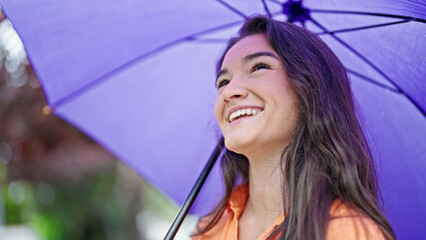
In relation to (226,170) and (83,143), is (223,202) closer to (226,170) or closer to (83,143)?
(226,170)

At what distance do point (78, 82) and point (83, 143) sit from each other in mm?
3586

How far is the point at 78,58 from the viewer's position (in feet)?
8.84

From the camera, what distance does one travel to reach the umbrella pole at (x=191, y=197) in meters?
2.45

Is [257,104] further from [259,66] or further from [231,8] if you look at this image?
[231,8]

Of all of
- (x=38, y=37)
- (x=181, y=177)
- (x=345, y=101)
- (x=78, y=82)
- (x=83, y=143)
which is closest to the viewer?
(x=345, y=101)

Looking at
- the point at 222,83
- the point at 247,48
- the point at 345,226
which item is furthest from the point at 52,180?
the point at 345,226

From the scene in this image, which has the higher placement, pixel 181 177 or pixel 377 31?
pixel 377 31

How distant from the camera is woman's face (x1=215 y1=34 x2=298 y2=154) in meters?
2.12

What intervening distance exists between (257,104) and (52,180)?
6.14 meters

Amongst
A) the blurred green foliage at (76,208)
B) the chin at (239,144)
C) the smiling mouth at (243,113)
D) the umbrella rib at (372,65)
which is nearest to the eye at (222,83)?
the smiling mouth at (243,113)

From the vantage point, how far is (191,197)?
256cm

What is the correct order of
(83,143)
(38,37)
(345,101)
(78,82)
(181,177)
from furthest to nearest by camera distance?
(83,143) < (181,177) < (78,82) < (38,37) < (345,101)

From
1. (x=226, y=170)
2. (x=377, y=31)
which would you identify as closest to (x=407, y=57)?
(x=377, y=31)

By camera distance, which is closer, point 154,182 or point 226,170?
point 226,170
